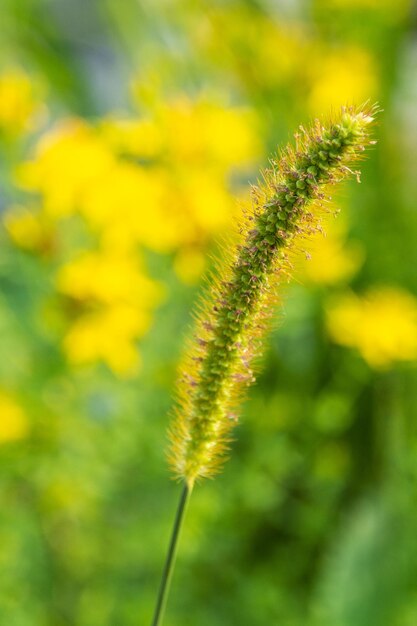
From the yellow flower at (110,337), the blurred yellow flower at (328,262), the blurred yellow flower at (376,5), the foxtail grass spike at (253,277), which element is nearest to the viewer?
the foxtail grass spike at (253,277)

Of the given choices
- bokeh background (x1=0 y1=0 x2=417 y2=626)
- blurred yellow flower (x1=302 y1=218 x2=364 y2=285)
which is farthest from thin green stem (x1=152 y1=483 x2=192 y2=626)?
blurred yellow flower (x1=302 y1=218 x2=364 y2=285)

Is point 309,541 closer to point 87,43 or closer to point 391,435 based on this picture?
point 391,435

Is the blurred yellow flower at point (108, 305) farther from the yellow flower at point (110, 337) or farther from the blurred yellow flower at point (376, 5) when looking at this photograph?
the blurred yellow flower at point (376, 5)

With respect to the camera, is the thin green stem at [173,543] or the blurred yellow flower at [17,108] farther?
the blurred yellow flower at [17,108]

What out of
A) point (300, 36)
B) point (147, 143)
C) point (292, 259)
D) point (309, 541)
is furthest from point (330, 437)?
point (300, 36)

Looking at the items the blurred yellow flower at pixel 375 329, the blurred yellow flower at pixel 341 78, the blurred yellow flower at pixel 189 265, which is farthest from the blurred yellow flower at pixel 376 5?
the blurred yellow flower at pixel 189 265

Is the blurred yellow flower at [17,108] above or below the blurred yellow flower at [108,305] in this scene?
above
